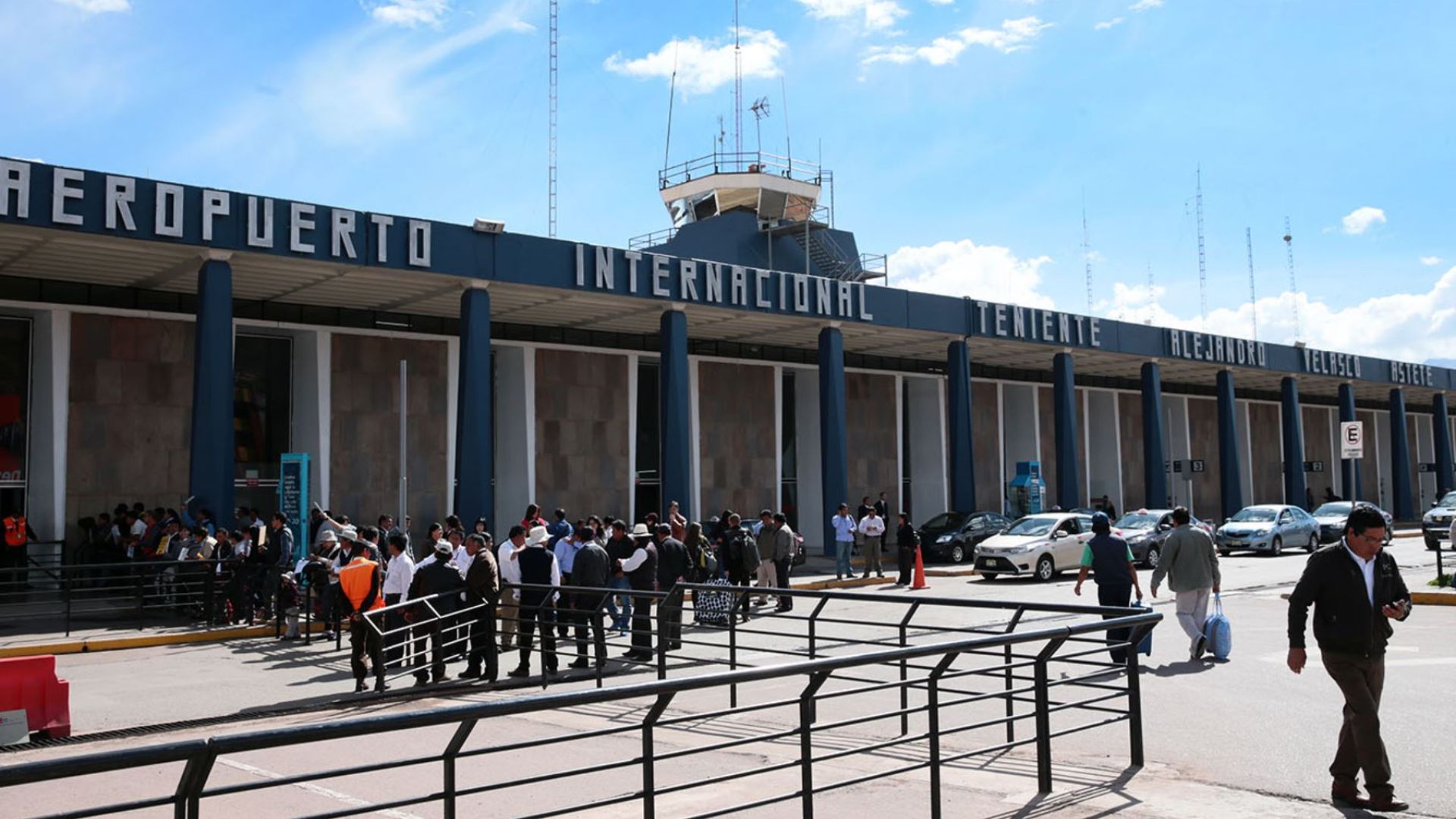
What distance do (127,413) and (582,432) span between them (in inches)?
466

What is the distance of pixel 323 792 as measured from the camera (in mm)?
8250

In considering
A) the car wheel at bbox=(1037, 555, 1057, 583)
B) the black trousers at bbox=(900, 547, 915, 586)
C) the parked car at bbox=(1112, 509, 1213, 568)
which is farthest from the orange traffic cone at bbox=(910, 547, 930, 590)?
Result: the parked car at bbox=(1112, 509, 1213, 568)

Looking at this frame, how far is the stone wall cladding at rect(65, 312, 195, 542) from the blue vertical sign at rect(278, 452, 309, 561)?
17.2ft

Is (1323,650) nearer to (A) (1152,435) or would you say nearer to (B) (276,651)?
(B) (276,651)

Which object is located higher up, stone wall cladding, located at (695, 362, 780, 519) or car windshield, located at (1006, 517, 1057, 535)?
stone wall cladding, located at (695, 362, 780, 519)

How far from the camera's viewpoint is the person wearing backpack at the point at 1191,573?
1379 cm

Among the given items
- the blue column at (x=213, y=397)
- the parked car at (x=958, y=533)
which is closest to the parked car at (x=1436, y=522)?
the parked car at (x=958, y=533)

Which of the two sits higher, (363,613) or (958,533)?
(958,533)

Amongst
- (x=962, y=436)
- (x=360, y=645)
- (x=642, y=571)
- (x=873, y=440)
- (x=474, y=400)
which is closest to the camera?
(x=360, y=645)

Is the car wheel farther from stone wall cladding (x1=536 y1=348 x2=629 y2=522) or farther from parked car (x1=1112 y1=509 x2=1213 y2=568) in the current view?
stone wall cladding (x1=536 y1=348 x2=629 y2=522)

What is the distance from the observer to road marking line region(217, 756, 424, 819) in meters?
7.62

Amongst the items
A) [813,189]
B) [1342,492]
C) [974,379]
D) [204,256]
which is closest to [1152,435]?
[974,379]

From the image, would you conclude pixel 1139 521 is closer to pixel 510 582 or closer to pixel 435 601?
pixel 510 582

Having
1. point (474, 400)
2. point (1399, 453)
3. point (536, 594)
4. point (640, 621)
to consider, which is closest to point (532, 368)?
point (474, 400)
